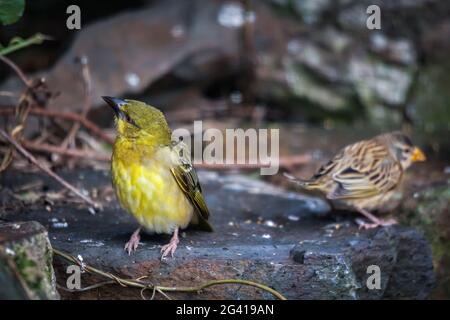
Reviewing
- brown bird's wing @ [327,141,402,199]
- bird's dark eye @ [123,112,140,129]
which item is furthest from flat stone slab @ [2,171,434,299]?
bird's dark eye @ [123,112,140,129]

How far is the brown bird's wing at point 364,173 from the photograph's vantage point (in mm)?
5957

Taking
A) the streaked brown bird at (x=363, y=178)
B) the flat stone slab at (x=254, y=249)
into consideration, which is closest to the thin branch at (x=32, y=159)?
the flat stone slab at (x=254, y=249)

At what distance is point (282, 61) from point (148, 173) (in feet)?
14.0

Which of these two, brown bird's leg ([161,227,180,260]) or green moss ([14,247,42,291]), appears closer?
green moss ([14,247,42,291])

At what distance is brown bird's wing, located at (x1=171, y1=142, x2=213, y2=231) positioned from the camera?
4.99 metres

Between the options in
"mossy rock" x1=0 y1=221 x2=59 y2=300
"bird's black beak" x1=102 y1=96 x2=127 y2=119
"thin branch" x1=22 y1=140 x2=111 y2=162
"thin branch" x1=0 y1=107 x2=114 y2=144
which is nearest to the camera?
"mossy rock" x1=0 y1=221 x2=59 y2=300

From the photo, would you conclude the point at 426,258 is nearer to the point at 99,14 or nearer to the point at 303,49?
the point at 303,49

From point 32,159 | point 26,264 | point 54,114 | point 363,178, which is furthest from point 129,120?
point 363,178

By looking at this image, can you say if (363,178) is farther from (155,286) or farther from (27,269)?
(27,269)

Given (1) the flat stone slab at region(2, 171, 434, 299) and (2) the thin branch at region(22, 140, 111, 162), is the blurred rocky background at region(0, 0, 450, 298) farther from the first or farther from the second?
(1) the flat stone slab at region(2, 171, 434, 299)

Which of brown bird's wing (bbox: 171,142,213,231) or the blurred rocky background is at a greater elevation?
the blurred rocky background

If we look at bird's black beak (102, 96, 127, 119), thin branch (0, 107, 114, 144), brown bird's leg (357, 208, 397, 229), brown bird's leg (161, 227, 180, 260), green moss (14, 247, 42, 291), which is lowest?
brown bird's leg (357, 208, 397, 229)

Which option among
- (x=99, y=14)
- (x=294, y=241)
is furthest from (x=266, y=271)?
(x=99, y=14)

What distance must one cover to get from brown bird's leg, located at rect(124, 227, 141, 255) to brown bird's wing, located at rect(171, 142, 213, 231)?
0.42 meters
